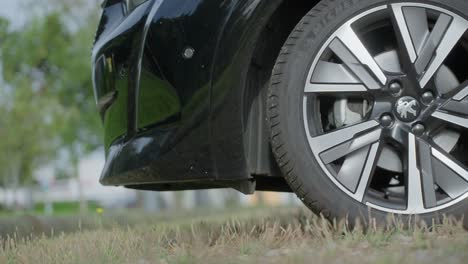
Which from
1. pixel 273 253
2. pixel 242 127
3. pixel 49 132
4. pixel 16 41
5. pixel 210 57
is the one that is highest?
pixel 16 41

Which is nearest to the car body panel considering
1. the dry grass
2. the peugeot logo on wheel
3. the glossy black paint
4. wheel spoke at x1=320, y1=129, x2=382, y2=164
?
the glossy black paint

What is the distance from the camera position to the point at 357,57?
11.2 ft

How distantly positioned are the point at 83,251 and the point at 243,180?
2.75 feet

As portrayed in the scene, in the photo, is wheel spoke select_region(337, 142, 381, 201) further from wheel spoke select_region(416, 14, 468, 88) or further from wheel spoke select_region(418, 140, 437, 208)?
wheel spoke select_region(416, 14, 468, 88)

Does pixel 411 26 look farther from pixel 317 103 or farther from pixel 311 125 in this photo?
pixel 311 125

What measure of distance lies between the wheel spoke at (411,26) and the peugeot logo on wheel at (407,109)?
0.65ft

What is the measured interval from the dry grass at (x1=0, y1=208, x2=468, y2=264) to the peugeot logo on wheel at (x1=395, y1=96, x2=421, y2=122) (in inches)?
20.1

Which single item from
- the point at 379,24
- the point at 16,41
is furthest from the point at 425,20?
the point at 16,41

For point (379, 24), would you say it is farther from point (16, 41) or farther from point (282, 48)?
point (16, 41)

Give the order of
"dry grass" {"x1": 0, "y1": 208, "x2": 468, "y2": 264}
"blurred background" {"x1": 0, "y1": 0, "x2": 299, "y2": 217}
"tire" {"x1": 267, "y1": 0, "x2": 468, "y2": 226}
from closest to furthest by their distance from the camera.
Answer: "dry grass" {"x1": 0, "y1": 208, "x2": 468, "y2": 264}, "tire" {"x1": 267, "y1": 0, "x2": 468, "y2": 226}, "blurred background" {"x1": 0, "y1": 0, "x2": 299, "y2": 217}

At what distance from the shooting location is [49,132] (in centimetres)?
2833

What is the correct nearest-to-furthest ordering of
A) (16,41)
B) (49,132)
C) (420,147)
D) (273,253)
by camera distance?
1. (273,253)
2. (420,147)
3. (16,41)
4. (49,132)

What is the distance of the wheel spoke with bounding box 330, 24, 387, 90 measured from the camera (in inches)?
134

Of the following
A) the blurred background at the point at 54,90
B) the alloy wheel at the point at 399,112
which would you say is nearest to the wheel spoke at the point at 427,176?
the alloy wheel at the point at 399,112
